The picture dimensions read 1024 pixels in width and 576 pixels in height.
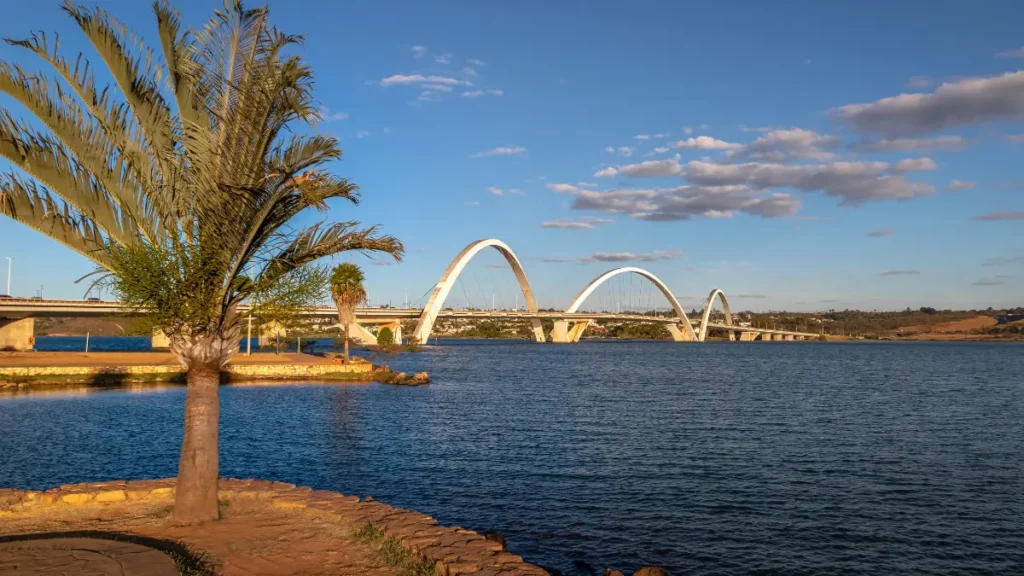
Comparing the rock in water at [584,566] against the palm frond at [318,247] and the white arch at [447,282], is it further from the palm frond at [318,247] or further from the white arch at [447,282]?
the white arch at [447,282]

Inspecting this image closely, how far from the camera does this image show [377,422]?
32719mm

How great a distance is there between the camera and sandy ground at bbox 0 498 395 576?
952 centimetres

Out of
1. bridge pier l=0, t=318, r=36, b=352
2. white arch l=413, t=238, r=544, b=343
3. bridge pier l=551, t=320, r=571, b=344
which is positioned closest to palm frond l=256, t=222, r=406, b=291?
bridge pier l=0, t=318, r=36, b=352

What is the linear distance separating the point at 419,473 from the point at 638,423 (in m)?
14.8

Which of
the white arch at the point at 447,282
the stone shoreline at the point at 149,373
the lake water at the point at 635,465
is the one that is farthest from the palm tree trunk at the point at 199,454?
the white arch at the point at 447,282

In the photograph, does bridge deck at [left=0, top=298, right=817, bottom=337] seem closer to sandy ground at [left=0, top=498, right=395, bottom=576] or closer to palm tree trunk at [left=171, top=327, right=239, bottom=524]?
palm tree trunk at [left=171, top=327, right=239, bottom=524]

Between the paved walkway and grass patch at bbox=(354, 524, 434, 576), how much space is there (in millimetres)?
2800

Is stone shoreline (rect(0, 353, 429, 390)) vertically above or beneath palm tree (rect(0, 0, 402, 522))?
beneath

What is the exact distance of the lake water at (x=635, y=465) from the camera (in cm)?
1509

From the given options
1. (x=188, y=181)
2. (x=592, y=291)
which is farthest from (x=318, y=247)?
(x=592, y=291)

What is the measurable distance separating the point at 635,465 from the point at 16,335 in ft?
272

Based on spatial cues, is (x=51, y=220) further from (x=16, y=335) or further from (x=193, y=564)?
(x=16, y=335)

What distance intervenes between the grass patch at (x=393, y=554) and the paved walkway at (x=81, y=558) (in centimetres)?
280

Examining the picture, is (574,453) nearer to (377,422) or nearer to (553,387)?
(377,422)
